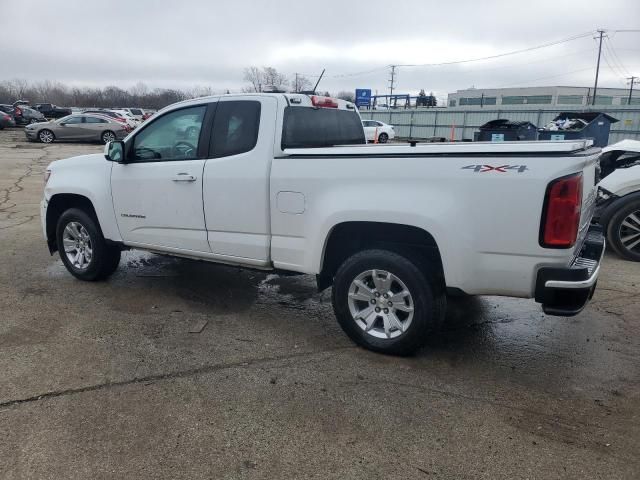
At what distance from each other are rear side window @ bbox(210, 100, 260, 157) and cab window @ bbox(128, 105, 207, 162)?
204 mm

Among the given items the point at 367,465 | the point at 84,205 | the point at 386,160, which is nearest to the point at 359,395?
the point at 367,465

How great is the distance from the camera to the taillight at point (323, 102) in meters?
4.68

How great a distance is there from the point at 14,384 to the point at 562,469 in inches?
132

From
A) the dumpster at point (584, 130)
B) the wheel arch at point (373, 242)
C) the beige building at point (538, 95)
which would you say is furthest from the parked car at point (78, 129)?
the beige building at point (538, 95)

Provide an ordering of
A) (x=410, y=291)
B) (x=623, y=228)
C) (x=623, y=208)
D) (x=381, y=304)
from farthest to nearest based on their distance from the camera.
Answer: (x=623, y=228) → (x=623, y=208) → (x=381, y=304) → (x=410, y=291)

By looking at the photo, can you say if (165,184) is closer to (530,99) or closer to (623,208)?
(623,208)

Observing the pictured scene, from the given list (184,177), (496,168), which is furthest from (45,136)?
(496,168)

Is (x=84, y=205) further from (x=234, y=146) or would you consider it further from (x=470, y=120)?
(x=470, y=120)

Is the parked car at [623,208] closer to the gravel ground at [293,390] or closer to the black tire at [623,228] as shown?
the black tire at [623,228]

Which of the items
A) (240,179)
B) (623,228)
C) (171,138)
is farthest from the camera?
(623,228)

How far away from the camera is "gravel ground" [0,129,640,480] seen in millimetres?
2729

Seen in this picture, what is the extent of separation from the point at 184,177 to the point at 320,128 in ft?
4.22

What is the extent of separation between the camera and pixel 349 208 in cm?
371

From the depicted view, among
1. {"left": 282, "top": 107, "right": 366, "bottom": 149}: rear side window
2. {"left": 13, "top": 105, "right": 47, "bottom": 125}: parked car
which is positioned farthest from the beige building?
{"left": 282, "top": 107, "right": 366, "bottom": 149}: rear side window
